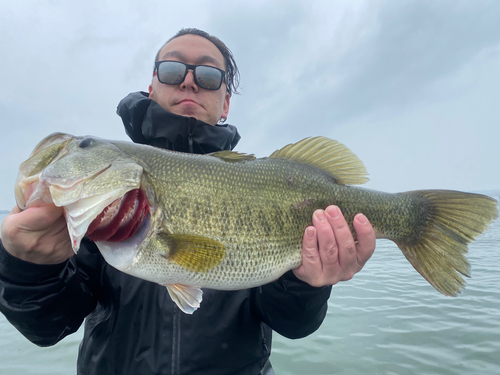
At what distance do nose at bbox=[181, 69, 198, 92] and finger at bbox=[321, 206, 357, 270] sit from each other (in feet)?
5.51

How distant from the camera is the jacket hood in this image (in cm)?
245

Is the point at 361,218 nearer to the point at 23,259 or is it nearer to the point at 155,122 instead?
the point at 155,122

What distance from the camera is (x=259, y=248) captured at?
5.77ft

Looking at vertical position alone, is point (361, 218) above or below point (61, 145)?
below

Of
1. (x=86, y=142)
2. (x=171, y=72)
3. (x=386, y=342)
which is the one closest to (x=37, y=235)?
(x=86, y=142)

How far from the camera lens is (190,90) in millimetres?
2674

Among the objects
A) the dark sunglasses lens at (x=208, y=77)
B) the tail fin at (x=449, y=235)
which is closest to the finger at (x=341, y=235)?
the tail fin at (x=449, y=235)

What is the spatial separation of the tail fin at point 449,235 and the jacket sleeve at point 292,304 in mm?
744

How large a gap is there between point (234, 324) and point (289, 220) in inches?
35.0

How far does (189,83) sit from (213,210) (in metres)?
1.49

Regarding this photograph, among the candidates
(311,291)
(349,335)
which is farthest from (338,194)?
(349,335)

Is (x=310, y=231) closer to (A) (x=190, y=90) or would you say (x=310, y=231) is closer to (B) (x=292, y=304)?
(B) (x=292, y=304)

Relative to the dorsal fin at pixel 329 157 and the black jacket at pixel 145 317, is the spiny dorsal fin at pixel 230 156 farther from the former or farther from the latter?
the black jacket at pixel 145 317

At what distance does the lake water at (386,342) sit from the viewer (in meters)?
3.88
